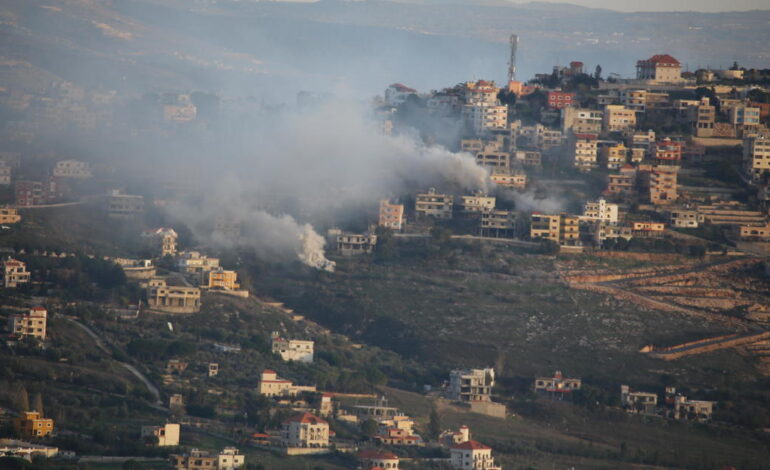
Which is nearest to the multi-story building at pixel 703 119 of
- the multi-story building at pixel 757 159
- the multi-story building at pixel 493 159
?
the multi-story building at pixel 757 159

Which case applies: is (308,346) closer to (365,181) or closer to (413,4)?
(365,181)

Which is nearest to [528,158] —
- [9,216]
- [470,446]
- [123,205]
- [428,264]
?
[428,264]

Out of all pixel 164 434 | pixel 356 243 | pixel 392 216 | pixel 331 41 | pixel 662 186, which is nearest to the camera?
pixel 164 434

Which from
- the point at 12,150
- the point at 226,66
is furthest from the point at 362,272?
the point at 226,66

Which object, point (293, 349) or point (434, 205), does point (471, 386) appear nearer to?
point (293, 349)

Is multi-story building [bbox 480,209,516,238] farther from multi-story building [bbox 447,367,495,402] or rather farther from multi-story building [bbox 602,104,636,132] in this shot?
multi-story building [bbox 447,367,495,402]

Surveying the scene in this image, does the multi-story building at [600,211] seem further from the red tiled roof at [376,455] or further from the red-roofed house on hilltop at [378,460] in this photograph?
the red-roofed house on hilltop at [378,460]
